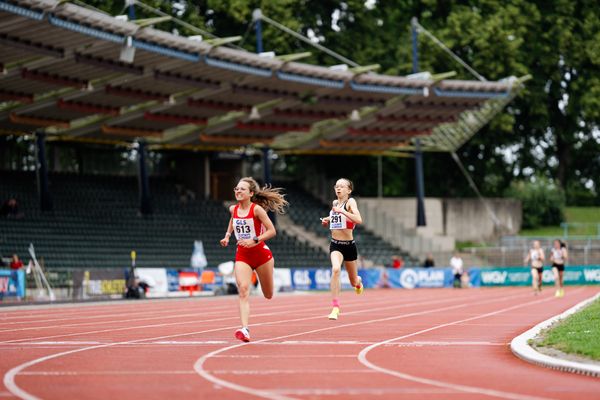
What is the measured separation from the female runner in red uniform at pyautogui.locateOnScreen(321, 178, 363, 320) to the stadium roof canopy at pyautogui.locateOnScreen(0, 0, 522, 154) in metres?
17.7

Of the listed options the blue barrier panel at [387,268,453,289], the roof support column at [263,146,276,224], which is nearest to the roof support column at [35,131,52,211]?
the roof support column at [263,146,276,224]

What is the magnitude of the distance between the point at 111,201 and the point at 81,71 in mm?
11440

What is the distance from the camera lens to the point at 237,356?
13.0 meters

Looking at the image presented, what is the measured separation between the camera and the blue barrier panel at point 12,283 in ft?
108

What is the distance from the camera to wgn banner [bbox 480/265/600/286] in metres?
52.4

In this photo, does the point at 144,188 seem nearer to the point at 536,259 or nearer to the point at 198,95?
the point at 198,95

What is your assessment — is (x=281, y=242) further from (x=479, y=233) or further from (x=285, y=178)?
(x=479, y=233)

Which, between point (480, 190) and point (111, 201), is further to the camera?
point (480, 190)

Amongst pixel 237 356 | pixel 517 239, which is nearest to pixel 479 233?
pixel 517 239

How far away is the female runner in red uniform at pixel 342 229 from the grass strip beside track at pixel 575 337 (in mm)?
3384

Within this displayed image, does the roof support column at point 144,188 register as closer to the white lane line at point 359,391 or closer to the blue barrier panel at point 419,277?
the blue barrier panel at point 419,277

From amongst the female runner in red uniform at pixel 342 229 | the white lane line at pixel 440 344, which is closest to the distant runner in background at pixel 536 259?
the female runner in red uniform at pixel 342 229

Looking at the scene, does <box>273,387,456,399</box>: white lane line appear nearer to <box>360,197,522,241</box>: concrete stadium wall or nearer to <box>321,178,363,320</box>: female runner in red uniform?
<box>321,178,363,320</box>: female runner in red uniform

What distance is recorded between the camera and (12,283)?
110 feet
